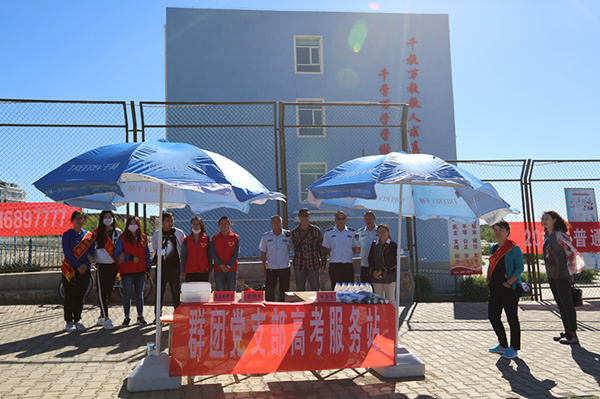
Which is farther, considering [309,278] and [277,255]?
[309,278]

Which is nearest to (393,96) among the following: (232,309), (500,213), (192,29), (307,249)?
(192,29)

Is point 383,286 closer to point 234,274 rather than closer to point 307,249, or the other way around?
point 307,249

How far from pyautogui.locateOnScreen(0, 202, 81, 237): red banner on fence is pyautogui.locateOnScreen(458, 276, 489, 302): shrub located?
10.1 metres

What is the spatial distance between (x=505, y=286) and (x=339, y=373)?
8.05ft

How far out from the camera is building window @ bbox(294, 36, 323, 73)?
2262 centimetres

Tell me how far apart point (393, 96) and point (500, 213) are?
17733 mm

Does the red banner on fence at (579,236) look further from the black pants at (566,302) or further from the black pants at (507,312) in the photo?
the black pants at (507,312)

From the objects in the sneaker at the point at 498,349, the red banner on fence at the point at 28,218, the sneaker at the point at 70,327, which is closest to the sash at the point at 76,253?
the sneaker at the point at 70,327

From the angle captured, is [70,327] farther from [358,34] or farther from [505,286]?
[358,34]

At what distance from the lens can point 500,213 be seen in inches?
235

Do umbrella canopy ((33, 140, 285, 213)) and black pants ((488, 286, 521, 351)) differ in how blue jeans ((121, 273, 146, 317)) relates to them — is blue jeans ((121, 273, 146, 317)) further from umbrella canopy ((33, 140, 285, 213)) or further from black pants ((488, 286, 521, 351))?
black pants ((488, 286, 521, 351))

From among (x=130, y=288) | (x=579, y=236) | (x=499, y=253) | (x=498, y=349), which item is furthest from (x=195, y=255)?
(x=579, y=236)

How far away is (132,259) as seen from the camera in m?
7.57

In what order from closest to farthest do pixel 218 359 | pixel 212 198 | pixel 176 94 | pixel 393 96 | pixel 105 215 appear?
pixel 218 359, pixel 212 198, pixel 105 215, pixel 176 94, pixel 393 96
